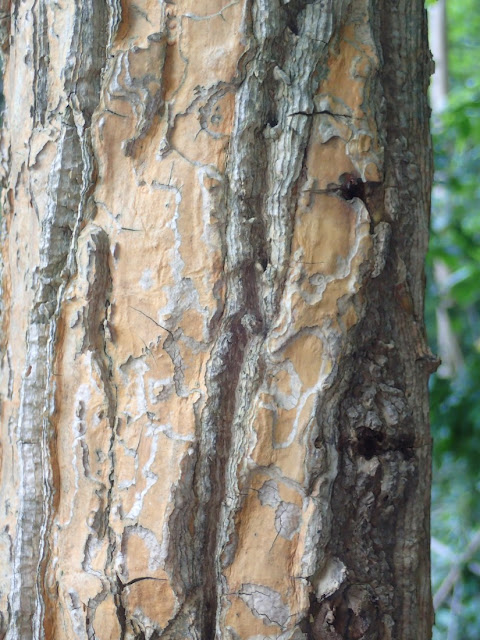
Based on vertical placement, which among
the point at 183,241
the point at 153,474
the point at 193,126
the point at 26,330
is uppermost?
the point at 193,126

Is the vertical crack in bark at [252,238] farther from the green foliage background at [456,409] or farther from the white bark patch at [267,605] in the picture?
the green foliage background at [456,409]

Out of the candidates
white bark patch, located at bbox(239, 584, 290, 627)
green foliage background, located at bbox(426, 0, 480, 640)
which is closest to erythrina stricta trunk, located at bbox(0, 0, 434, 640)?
white bark patch, located at bbox(239, 584, 290, 627)

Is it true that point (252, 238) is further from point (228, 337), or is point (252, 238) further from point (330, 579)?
point (330, 579)

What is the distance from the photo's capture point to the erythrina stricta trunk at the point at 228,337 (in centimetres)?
71

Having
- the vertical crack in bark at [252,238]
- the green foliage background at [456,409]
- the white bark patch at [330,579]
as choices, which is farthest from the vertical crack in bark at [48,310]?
the green foliage background at [456,409]

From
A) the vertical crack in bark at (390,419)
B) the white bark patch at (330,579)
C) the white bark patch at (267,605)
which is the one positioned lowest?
the white bark patch at (267,605)

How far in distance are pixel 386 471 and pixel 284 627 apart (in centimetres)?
22

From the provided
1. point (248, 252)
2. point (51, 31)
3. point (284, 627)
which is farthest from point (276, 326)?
point (51, 31)

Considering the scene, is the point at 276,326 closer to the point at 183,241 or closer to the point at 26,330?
the point at 183,241

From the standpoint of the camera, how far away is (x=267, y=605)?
70cm

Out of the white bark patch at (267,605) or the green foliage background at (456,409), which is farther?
the green foliage background at (456,409)

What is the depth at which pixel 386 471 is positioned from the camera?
0.75 meters

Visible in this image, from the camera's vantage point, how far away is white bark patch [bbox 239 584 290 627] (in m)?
0.70

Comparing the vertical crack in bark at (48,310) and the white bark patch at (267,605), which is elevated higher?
the vertical crack in bark at (48,310)
